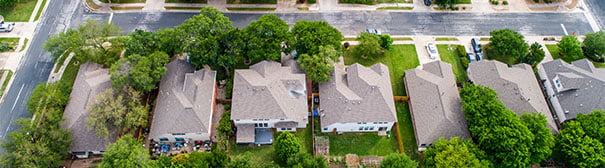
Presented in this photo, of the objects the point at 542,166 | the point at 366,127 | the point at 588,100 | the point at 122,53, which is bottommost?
the point at 542,166

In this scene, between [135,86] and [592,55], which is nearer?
[135,86]

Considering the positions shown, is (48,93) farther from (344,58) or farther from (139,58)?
(344,58)

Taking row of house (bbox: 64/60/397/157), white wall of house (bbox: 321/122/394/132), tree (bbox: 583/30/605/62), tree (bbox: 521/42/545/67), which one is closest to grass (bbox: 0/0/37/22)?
row of house (bbox: 64/60/397/157)

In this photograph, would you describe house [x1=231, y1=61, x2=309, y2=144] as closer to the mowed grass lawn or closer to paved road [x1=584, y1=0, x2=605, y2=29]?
the mowed grass lawn

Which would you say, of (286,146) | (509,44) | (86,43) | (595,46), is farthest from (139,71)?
(595,46)

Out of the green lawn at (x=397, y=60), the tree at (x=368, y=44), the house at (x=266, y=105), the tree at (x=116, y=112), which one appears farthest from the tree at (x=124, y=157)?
the tree at (x=368, y=44)

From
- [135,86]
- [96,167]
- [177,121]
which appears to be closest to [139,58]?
[135,86]
